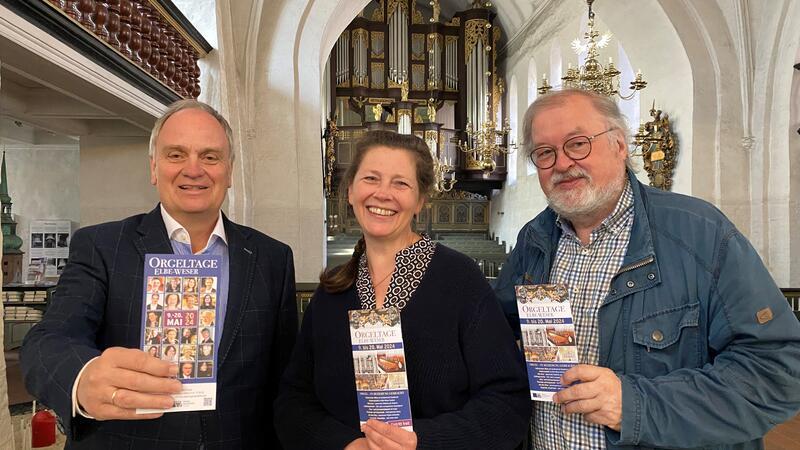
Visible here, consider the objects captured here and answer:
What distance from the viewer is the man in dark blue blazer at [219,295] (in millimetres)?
1503

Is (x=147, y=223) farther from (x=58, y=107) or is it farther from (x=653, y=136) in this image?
(x=653, y=136)

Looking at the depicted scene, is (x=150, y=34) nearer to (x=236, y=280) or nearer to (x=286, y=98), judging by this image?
(x=286, y=98)

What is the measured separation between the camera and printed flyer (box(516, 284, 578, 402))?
1.47 m

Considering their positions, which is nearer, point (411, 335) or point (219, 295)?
point (219, 295)

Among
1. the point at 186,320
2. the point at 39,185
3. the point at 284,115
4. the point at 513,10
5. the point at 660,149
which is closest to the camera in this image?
the point at 186,320

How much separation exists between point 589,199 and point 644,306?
36cm

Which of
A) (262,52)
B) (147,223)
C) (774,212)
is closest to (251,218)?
(262,52)

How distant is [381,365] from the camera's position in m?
1.36

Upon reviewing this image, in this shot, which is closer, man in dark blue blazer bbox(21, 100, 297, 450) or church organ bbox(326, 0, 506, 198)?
man in dark blue blazer bbox(21, 100, 297, 450)

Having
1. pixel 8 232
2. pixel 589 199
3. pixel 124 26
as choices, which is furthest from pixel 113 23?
pixel 8 232

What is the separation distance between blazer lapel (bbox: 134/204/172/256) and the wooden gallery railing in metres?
1.99

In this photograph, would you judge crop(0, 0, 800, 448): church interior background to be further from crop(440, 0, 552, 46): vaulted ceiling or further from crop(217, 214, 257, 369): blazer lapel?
crop(217, 214, 257, 369): blazer lapel

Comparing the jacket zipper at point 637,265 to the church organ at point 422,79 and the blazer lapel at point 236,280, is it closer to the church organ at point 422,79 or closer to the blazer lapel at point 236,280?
the blazer lapel at point 236,280

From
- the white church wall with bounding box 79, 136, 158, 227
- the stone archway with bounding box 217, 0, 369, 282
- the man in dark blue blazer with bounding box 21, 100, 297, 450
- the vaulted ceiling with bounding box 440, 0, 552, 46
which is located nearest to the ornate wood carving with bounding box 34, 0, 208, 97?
the white church wall with bounding box 79, 136, 158, 227
